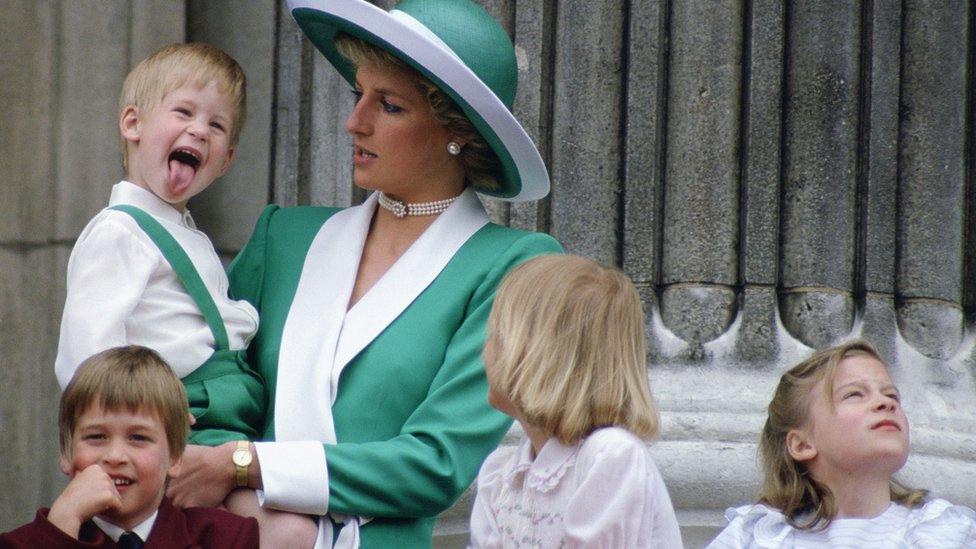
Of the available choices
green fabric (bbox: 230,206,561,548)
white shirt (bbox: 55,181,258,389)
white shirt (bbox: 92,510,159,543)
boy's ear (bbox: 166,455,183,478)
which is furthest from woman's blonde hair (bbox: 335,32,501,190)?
white shirt (bbox: 92,510,159,543)

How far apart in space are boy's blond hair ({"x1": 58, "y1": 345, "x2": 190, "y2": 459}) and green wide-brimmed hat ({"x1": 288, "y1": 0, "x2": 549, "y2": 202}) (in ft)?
2.47

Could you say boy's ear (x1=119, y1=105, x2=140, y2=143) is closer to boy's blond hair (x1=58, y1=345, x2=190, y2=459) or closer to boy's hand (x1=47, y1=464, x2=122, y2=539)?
boy's blond hair (x1=58, y1=345, x2=190, y2=459)

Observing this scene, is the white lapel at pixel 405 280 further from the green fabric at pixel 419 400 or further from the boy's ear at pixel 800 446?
the boy's ear at pixel 800 446

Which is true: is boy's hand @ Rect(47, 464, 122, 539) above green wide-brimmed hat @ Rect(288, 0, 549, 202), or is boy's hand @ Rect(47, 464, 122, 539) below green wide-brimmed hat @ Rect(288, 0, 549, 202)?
below

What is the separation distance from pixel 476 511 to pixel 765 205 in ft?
4.51

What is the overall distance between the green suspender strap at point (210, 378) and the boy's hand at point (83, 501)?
0.30m

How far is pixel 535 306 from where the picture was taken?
10.3 feet

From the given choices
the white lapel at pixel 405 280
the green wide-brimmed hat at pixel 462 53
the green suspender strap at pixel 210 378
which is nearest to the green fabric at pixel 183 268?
the green suspender strap at pixel 210 378

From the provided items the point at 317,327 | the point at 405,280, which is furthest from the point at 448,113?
the point at 317,327

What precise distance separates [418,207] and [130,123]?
0.57 meters

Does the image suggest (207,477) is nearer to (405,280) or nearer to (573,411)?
(405,280)

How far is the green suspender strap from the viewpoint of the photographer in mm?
3406

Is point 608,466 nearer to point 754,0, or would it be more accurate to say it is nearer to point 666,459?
point 666,459

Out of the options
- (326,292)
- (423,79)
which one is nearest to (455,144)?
(423,79)
